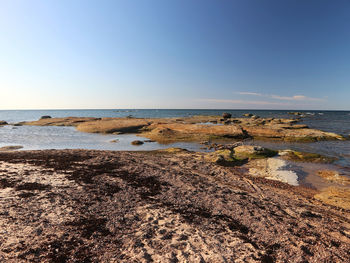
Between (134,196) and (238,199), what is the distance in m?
6.50

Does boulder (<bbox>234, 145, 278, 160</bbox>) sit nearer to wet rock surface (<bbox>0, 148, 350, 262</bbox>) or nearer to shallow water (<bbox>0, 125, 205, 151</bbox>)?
shallow water (<bbox>0, 125, 205, 151</bbox>)

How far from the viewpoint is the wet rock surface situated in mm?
6414

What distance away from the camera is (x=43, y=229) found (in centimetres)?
725

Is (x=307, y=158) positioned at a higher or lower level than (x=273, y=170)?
higher

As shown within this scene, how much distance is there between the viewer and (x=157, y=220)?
331 inches

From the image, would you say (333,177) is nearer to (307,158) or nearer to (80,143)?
(307,158)

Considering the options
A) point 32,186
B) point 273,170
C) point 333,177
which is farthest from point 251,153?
point 32,186

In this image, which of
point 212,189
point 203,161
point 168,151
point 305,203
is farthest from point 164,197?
point 168,151

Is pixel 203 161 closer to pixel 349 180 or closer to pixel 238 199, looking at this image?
pixel 238 199

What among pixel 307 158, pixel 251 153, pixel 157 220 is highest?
pixel 251 153

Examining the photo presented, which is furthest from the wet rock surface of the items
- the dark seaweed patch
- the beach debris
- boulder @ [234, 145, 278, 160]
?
boulder @ [234, 145, 278, 160]

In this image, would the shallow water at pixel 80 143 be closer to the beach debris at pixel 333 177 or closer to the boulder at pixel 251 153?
the boulder at pixel 251 153

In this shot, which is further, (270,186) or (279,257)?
(270,186)

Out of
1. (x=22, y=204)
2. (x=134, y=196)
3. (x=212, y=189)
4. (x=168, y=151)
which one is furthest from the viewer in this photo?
(x=168, y=151)
